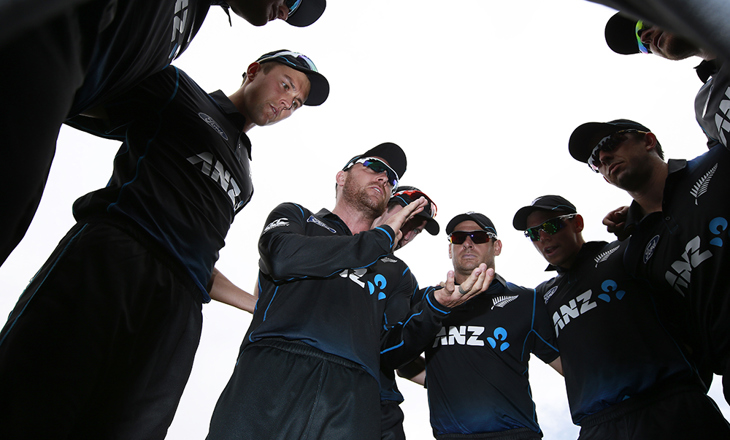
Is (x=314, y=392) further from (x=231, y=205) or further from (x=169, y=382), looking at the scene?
(x=231, y=205)

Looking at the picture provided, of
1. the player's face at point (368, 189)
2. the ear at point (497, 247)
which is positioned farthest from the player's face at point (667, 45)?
the ear at point (497, 247)

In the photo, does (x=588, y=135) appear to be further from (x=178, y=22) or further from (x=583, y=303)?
(x=178, y=22)

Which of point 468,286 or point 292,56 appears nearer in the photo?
point 468,286

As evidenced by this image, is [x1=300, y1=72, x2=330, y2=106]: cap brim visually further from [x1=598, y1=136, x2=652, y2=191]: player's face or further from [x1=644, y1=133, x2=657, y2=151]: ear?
[x1=644, y1=133, x2=657, y2=151]: ear

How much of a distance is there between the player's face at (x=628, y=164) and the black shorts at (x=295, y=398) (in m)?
3.09

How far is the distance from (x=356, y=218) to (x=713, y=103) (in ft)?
9.17

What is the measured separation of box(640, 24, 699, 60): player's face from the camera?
10.5ft

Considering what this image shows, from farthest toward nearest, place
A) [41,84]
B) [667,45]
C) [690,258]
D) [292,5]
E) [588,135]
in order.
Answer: [588,135], [292,5], [667,45], [690,258], [41,84]

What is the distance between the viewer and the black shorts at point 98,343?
5.46ft

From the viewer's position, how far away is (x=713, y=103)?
2.76 metres

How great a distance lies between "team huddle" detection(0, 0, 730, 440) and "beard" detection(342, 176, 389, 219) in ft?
0.10

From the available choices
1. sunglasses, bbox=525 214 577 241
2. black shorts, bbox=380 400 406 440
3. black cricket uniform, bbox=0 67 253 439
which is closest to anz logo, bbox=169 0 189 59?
black cricket uniform, bbox=0 67 253 439

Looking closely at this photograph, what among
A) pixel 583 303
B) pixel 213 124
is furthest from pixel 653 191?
pixel 213 124

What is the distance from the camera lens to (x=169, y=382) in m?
2.30
